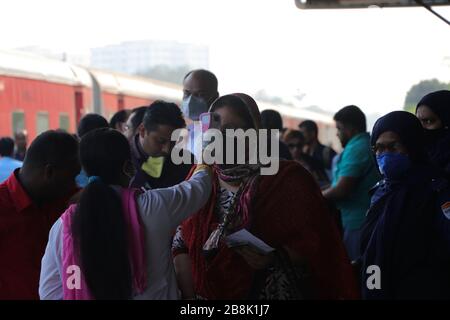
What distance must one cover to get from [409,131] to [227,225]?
0.89 metres

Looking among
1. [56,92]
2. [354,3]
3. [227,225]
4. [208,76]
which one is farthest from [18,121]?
[227,225]

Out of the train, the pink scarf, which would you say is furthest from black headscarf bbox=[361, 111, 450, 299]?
the train

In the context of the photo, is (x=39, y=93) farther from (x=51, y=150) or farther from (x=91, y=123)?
(x=51, y=150)

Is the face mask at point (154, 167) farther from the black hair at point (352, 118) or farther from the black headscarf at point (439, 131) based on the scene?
the black hair at point (352, 118)

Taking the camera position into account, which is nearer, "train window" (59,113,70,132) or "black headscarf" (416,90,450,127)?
"black headscarf" (416,90,450,127)

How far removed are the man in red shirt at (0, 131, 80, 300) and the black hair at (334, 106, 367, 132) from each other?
120 inches

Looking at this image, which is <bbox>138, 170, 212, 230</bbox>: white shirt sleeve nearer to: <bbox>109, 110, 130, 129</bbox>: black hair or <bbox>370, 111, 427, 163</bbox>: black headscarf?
<bbox>370, 111, 427, 163</bbox>: black headscarf

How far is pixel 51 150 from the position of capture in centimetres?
265

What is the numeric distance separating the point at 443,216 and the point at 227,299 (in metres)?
0.89

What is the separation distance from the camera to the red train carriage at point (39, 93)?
10.5m

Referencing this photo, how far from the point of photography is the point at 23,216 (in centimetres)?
271

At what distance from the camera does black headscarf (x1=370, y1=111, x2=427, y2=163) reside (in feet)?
9.41

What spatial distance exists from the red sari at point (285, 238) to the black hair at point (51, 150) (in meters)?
0.57
